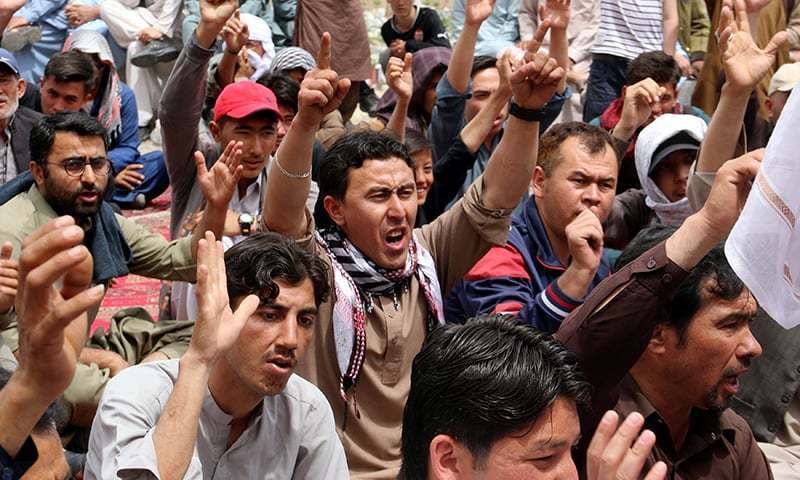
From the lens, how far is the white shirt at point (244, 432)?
296cm

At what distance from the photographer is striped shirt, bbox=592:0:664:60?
7.51 metres

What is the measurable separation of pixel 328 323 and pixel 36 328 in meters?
1.58

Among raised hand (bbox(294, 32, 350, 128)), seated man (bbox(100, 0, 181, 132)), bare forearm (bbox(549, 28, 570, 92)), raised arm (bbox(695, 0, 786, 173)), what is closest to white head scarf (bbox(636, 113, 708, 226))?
bare forearm (bbox(549, 28, 570, 92))

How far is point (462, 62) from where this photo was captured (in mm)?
5480

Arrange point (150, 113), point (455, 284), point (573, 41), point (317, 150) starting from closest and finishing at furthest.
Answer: point (455, 284) → point (317, 150) → point (573, 41) → point (150, 113)

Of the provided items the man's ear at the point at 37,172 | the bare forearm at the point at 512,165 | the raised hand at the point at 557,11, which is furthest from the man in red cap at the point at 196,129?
the bare forearm at the point at 512,165

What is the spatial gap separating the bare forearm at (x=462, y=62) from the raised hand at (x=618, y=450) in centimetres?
345

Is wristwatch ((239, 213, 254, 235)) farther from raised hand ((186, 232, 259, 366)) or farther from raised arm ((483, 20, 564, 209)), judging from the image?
raised hand ((186, 232, 259, 366))

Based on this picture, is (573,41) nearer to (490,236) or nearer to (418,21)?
(418,21)

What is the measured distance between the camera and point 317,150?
5.61m

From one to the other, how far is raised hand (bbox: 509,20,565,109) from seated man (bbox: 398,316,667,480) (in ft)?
4.60

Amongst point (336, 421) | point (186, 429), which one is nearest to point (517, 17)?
point (336, 421)

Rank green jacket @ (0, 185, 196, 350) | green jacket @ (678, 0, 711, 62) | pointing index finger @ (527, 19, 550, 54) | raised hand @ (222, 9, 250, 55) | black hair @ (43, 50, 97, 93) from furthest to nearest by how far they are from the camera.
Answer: green jacket @ (678, 0, 711, 62), black hair @ (43, 50, 97, 93), raised hand @ (222, 9, 250, 55), green jacket @ (0, 185, 196, 350), pointing index finger @ (527, 19, 550, 54)

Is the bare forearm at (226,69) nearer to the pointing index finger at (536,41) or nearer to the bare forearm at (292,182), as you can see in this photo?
the pointing index finger at (536,41)
